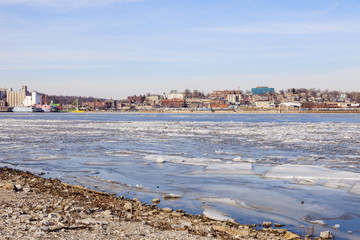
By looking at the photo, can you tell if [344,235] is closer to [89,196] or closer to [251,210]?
[251,210]

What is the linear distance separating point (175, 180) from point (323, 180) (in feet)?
13.8

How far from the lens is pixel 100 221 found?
22.8ft

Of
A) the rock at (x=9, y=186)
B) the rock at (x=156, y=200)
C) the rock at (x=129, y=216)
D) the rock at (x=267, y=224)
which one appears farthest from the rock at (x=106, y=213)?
the rock at (x=9, y=186)

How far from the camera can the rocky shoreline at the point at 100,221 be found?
6199 millimetres

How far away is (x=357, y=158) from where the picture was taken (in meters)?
16.2

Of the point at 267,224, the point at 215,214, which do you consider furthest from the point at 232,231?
the point at 215,214

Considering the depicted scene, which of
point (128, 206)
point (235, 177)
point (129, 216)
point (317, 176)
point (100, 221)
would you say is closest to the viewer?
point (100, 221)

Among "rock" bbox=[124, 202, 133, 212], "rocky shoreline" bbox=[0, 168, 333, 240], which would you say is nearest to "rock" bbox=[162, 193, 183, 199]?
"rocky shoreline" bbox=[0, 168, 333, 240]

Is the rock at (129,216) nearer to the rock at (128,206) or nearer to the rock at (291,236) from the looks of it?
the rock at (128,206)

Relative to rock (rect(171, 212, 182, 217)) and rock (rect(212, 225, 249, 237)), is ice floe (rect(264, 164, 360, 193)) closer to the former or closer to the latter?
rock (rect(212, 225, 249, 237))

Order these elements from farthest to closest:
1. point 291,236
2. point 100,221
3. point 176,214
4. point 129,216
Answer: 1. point 176,214
2. point 129,216
3. point 100,221
4. point 291,236

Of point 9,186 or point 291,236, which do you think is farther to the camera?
point 9,186

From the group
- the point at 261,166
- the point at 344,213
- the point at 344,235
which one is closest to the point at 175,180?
the point at 261,166

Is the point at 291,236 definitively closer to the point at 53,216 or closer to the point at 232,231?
the point at 232,231
